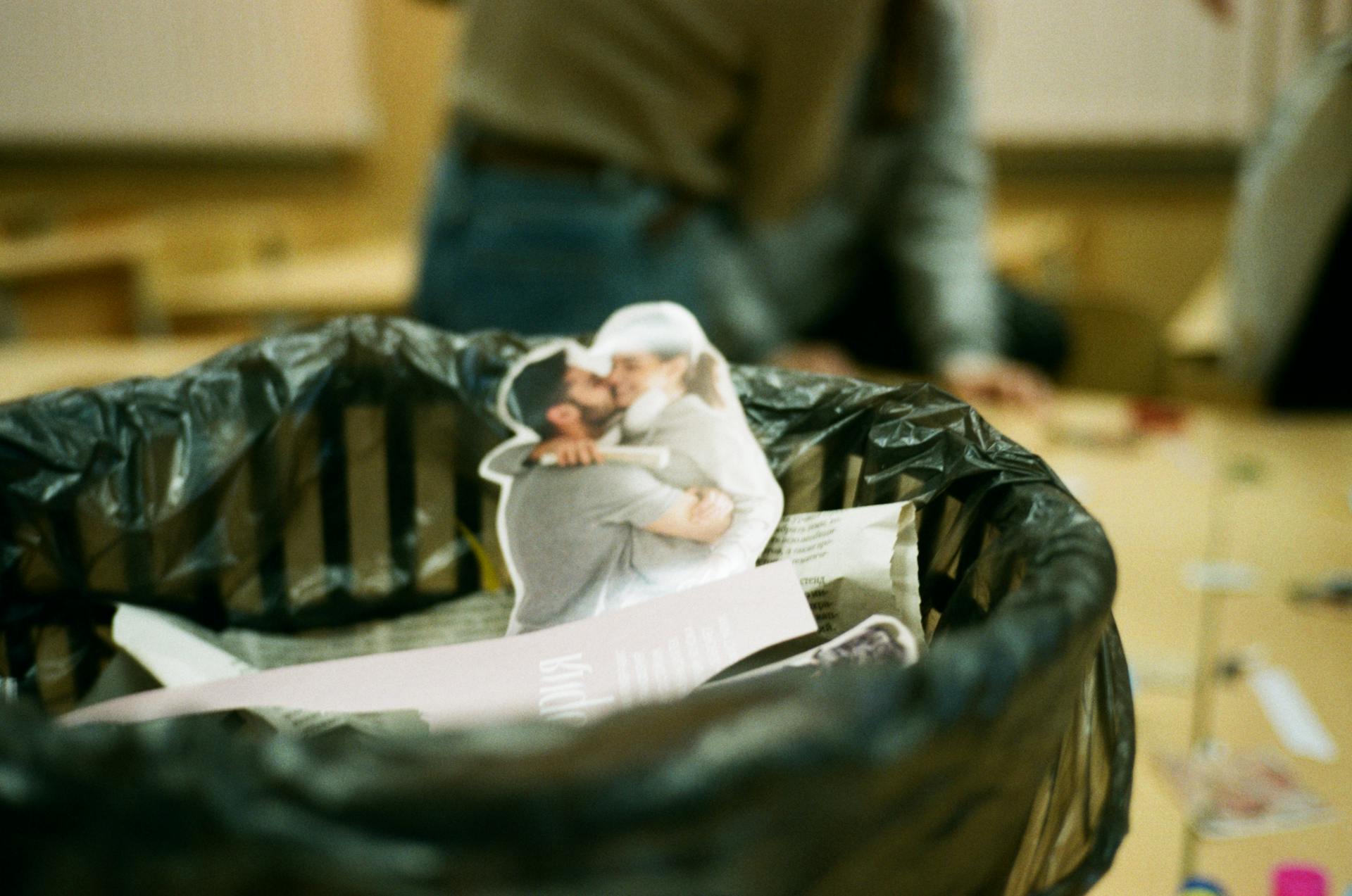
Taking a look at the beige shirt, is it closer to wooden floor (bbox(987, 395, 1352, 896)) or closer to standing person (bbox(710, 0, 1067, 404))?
standing person (bbox(710, 0, 1067, 404))

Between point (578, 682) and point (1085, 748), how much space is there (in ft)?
0.51

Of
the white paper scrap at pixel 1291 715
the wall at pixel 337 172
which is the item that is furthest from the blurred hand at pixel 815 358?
the wall at pixel 337 172

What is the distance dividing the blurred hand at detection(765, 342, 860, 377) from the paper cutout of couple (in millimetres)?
599

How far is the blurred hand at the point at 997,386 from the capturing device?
1013 millimetres

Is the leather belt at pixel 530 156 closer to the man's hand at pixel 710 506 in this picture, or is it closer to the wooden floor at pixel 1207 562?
the wooden floor at pixel 1207 562

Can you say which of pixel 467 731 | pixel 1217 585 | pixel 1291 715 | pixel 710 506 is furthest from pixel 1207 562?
pixel 467 731

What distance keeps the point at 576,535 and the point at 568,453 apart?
34 mm

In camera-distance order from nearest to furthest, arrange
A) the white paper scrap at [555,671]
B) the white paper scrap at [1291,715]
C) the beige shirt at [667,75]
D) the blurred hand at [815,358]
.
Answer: the white paper scrap at [555,671], the white paper scrap at [1291,715], the beige shirt at [667,75], the blurred hand at [815,358]

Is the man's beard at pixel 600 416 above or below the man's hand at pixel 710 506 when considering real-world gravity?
above

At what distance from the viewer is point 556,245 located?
100 centimetres

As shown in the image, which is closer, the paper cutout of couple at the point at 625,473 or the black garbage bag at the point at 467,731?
the black garbage bag at the point at 467,731

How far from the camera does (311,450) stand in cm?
39

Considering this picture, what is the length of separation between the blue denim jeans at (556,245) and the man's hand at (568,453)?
64cm

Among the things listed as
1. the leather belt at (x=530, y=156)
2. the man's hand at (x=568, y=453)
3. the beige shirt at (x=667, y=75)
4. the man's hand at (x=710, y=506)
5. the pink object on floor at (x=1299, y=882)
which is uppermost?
the beige shirt at (x=667, y=75)
